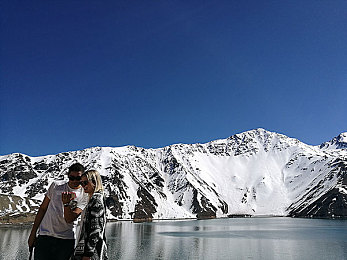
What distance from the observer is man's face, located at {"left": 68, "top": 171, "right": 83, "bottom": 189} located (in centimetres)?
731

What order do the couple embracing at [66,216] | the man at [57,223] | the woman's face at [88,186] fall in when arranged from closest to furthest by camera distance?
the couple embracing at [66,216], the woman's face at [88,186], the man at [57,223]

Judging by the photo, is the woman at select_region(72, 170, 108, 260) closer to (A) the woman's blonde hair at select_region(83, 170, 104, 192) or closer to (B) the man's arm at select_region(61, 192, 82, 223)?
(A) the woman's blonde hair at select_region(83, 170, 104, 192)

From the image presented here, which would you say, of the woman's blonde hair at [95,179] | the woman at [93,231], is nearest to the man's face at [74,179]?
the woman's blonde hair at [95,179]

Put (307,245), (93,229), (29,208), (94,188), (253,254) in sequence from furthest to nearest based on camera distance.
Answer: (29,208) → (307,245) → (253,254) → (94,188) → (93,229)

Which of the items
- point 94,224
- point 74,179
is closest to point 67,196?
point 74,179

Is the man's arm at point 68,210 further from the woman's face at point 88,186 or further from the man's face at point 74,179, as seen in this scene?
the man's face at point 74,179

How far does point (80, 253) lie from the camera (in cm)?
642

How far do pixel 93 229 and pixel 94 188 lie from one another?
882 millimetres

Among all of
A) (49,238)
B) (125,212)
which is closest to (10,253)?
(49,238)

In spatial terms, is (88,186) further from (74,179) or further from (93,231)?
(93,231)

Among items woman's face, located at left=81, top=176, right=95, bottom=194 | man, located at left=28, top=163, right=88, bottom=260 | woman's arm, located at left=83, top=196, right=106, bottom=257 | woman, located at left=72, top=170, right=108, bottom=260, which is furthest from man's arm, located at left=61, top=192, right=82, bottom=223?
woman's arm, located at left=83, top=196, right=106, bottom=257

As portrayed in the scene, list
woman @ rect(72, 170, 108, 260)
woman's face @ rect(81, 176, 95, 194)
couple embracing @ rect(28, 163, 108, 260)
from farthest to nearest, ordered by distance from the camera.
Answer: woman's face @ rect(81, 176, 95, 194) → couple embracing @ rect(28, 163, 108, 260) → woman @ rect(72, 170, 108, 260)

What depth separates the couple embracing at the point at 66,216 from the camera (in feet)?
22.1

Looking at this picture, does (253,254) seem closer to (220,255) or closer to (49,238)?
(220,255)
